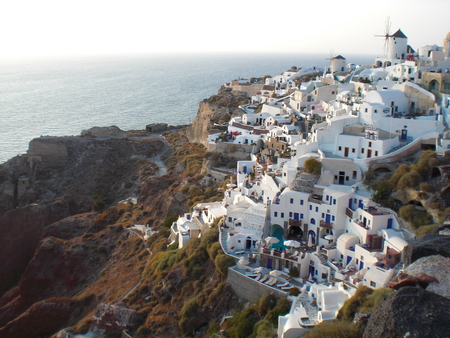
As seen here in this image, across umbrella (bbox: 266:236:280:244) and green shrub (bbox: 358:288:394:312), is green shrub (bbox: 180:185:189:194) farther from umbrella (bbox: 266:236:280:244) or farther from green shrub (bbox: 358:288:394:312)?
green shrub (bbox: 358:288:394:312)

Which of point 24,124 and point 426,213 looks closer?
point 426,213

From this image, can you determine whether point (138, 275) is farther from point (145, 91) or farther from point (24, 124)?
point (145, 91)

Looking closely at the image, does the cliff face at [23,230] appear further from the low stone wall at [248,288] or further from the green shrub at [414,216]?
the green shrub at [414,216]

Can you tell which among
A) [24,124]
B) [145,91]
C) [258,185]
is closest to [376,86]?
[258,185]

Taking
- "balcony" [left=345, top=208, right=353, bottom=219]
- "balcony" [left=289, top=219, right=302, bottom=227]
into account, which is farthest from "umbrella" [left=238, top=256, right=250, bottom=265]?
"balcony" [left=345, top=208, right=353, bottom=219]

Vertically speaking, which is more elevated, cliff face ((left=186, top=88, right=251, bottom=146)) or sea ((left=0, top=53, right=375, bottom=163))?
cliff face ((left=186, top=88, right=251, bottom=146))
